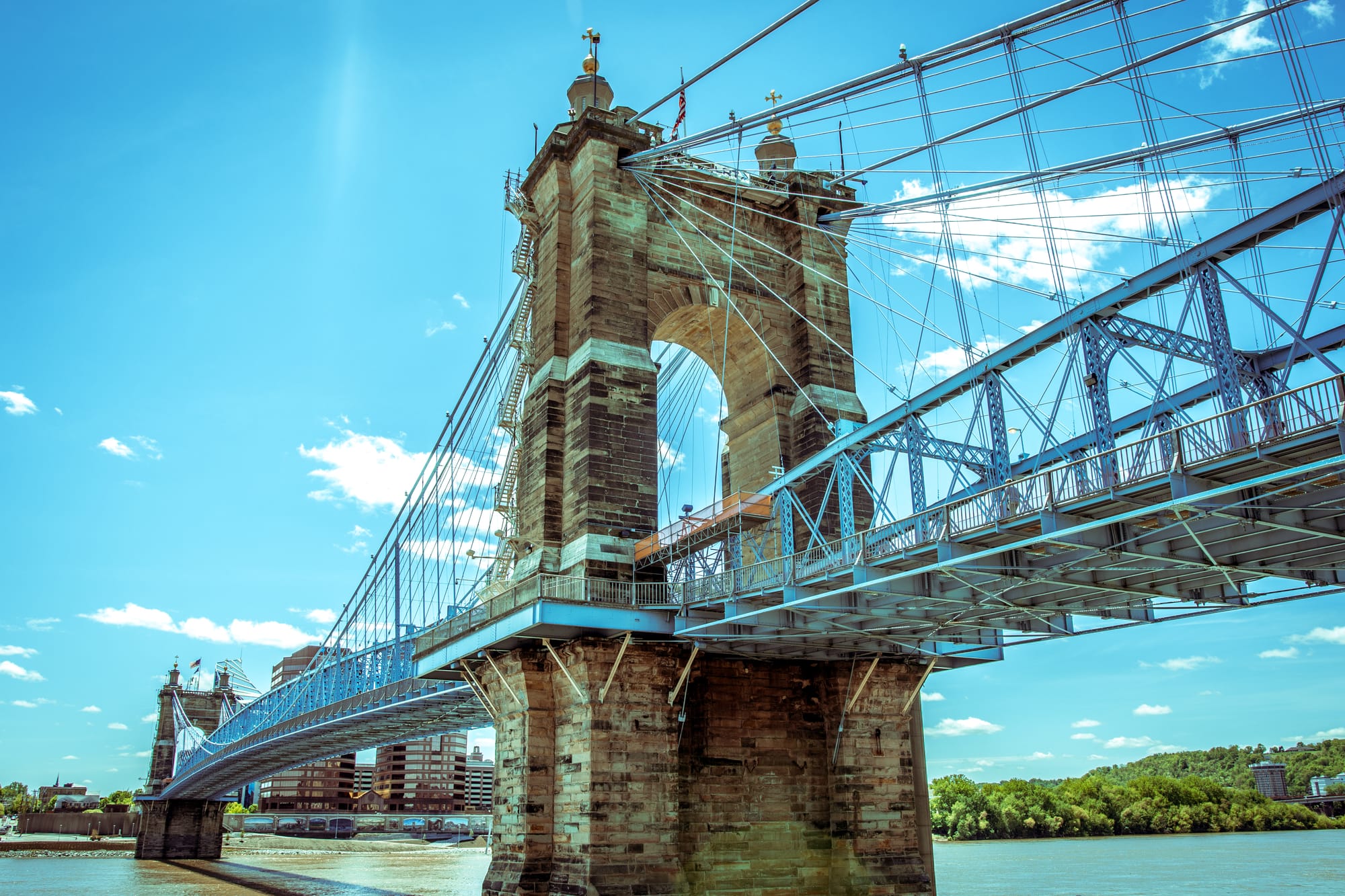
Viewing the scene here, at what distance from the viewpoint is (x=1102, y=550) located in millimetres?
20062

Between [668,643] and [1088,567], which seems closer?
[1088,567]

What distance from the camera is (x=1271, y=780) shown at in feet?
403

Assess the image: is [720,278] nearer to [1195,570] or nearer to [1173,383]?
[1173,383]

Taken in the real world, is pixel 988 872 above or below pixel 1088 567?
below

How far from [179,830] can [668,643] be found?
85505 millimetres

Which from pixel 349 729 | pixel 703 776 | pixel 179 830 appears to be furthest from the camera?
pixel 179 830

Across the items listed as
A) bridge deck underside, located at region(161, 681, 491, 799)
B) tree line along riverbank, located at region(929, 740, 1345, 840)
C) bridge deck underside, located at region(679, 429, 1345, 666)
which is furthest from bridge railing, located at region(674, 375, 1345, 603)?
tree line along riverbank, located at region(929, 740, 1345, 840)

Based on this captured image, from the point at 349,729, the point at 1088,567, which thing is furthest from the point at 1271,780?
the point at 1088,567

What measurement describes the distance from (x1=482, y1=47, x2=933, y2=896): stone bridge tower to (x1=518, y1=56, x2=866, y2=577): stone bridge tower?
0.26 ft

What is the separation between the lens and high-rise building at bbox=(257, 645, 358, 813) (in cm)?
17075

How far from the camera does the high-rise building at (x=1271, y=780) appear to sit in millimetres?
122062

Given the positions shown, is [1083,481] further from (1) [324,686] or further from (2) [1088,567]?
(1) [324,686]

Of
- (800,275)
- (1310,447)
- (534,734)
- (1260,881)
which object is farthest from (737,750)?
(1260,881)

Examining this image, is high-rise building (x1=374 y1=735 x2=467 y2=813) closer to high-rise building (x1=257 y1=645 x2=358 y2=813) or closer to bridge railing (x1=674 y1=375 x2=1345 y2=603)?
high-rise building (x1=257 y1=645 x2=358 y2=813)
